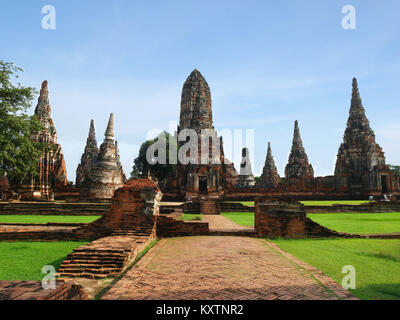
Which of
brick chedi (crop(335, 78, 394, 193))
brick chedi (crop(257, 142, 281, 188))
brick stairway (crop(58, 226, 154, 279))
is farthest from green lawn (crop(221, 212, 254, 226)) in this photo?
brick chedi (crop(257, 142, 281, 188))

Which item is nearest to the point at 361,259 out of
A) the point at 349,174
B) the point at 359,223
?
the point at 359,223

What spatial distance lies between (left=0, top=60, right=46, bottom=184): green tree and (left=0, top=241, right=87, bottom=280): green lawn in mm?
7739

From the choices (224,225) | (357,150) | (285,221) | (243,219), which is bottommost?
(243,219)

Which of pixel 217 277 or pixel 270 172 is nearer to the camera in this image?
pixel 217 277

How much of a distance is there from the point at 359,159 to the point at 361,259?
33.8 m

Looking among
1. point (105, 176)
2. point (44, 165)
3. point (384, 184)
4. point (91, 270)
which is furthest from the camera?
point (384, 184)

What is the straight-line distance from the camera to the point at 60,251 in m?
6.28

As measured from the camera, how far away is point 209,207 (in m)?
18.7

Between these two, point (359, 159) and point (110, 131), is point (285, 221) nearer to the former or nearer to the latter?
point (110, 131)

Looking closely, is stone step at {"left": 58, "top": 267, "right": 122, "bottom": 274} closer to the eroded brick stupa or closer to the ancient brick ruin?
the eroded brick stupa

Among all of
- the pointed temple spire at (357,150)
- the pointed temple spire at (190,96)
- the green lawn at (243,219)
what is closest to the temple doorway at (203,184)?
the green lawn at (243,219)

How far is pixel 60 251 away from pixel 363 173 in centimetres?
3534

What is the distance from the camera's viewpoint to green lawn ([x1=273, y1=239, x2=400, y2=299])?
3.77m
